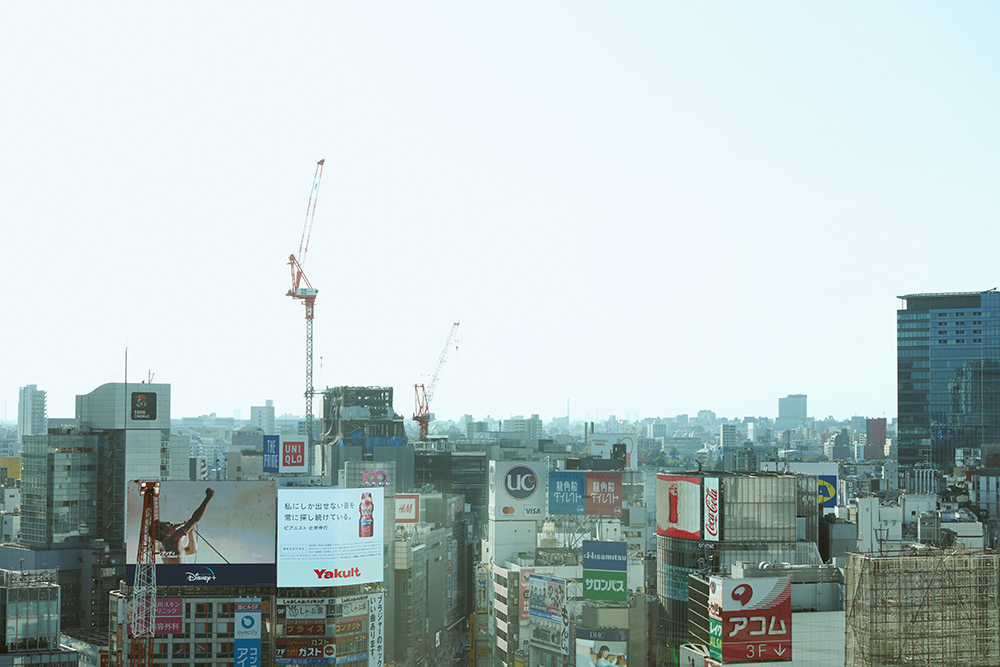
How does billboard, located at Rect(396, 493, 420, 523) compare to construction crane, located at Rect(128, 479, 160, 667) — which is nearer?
construction crane, located at Rect(128, 479, 160, 667)

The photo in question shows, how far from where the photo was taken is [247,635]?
6919cm

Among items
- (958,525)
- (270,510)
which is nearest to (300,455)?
(270,510)

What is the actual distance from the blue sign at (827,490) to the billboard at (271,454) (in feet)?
160

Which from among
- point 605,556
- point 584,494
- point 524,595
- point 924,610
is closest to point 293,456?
point 524,595

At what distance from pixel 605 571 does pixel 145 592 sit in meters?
29.2

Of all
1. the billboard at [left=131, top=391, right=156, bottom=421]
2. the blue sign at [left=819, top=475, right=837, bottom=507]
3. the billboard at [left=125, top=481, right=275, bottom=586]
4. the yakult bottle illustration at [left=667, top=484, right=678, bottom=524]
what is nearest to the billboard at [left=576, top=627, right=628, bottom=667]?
the yakult bottle illustration at [left=667, top=484, right=678, bottom=524]

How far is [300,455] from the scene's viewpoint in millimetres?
93438

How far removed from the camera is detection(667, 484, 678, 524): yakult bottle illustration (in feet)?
250

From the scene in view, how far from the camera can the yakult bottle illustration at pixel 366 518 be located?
2867 inches

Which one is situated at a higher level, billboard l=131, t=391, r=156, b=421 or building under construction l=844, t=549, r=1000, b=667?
billboard l=131, t=391, r=156, b=421

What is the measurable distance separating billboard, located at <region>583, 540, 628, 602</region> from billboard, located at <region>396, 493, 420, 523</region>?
120ft

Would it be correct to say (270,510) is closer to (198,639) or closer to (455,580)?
(198,639)

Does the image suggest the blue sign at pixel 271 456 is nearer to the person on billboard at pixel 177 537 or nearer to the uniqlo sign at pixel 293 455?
the uniqlo sign at pixel 293 455

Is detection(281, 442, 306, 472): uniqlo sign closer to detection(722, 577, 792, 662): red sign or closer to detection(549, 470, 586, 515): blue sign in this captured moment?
detection(549, 470, 586, 515): blue sign
